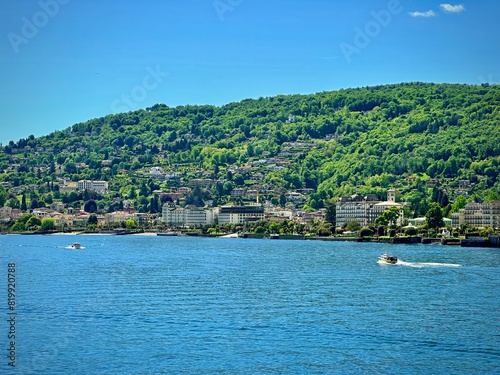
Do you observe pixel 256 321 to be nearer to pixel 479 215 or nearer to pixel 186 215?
pixel 479 215

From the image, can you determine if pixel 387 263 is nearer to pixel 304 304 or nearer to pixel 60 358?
pixel 304 304

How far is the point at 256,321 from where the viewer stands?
35062mm

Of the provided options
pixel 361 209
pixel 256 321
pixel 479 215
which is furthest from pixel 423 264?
pixel 361 209

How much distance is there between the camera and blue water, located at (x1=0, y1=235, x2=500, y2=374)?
28.3 m

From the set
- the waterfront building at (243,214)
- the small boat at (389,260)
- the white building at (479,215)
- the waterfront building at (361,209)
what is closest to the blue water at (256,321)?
the small boat at (389,260)

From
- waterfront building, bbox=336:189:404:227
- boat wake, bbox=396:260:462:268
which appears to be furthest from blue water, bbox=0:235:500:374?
waterfront building, bbox=336:189:404:227

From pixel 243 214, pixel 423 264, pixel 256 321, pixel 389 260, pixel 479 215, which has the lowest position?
pixel 256 321

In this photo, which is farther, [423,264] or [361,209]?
[361,209]

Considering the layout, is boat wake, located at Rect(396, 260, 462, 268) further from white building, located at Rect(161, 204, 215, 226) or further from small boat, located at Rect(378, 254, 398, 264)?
white building, located at Rect(161, 204, 215, 226)

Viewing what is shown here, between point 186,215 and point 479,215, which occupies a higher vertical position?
point 186,215

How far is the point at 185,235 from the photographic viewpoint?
488ft

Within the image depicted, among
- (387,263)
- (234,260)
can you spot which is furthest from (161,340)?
(234,260)

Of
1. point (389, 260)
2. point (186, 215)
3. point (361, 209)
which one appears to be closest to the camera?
point (389, 260)

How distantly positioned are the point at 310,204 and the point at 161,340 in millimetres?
142221
